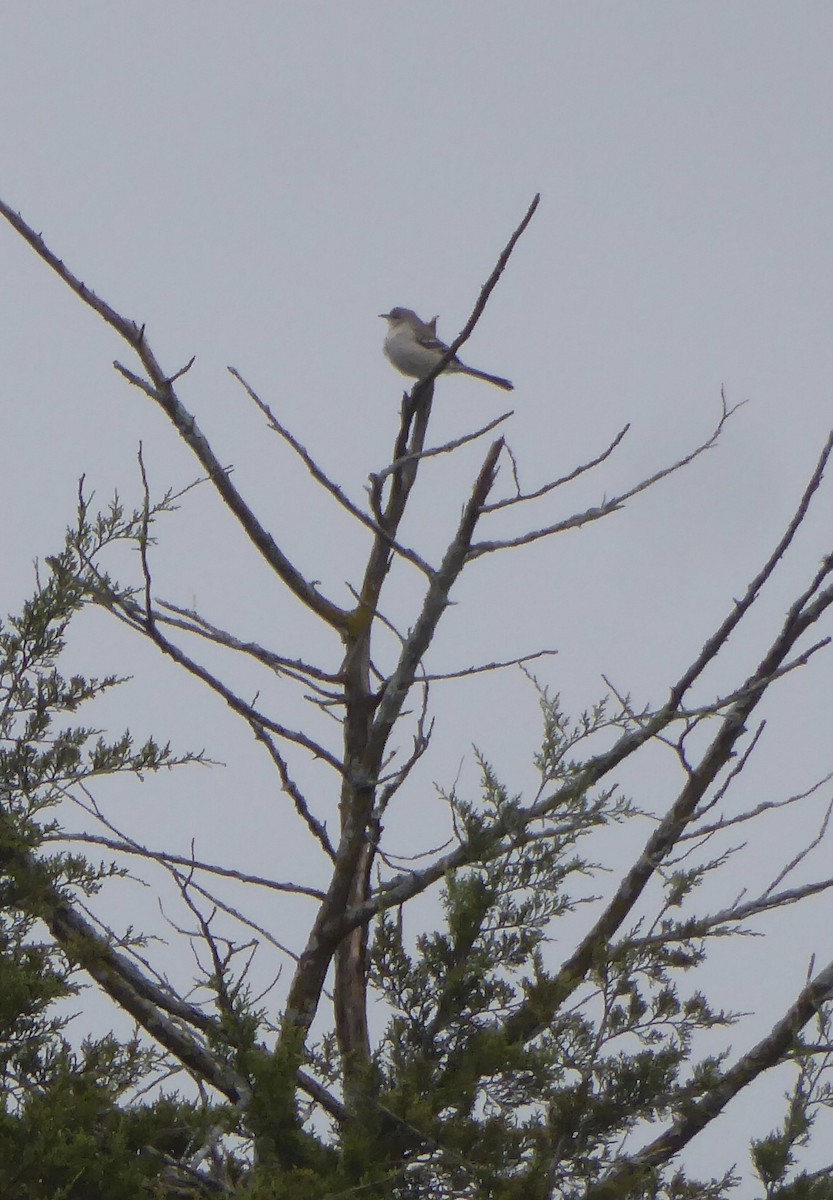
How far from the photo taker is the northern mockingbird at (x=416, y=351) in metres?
8.49

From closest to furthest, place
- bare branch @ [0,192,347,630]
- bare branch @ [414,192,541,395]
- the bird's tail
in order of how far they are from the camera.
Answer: bare branch @ [414,192,541,395] → bare branch @ [0,192,347,630] → the bird's tail

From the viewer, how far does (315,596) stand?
14.8 ft

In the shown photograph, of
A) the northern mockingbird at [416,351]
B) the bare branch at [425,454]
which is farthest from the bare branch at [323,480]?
the northern mockingbird at [416,351]

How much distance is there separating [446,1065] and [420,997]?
23 cm

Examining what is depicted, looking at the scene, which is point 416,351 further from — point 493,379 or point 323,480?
point 323,480

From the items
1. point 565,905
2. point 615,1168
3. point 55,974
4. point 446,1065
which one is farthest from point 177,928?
point 615,1168

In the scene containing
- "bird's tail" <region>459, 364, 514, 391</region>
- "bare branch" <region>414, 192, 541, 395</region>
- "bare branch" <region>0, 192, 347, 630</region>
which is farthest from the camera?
Answer: "bird's tail" <region>459, 364, 514, 391</region>

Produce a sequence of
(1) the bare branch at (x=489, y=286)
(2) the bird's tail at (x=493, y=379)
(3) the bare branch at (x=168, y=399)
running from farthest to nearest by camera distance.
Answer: (2) the bird's tail at (x=493, y=379)
(3) the bare branch at (x=168, y=399)
(1) the bare branch at (x=489, y=286)

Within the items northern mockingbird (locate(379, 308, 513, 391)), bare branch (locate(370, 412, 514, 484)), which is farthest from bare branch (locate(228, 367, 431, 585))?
northern mockingbird (locate(379, 308, 513, 391))

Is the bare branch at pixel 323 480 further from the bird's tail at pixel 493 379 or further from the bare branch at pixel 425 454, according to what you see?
the bird's tail at pixel 493 379

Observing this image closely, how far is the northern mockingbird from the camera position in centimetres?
849

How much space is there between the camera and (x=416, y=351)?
8734 millimetres

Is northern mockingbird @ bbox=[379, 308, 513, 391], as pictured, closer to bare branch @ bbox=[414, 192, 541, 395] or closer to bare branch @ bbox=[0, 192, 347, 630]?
bare branch @ bbox=[0, 192, 347, 630]

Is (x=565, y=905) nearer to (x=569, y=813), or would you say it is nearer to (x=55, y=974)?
(x=569, y=813)
